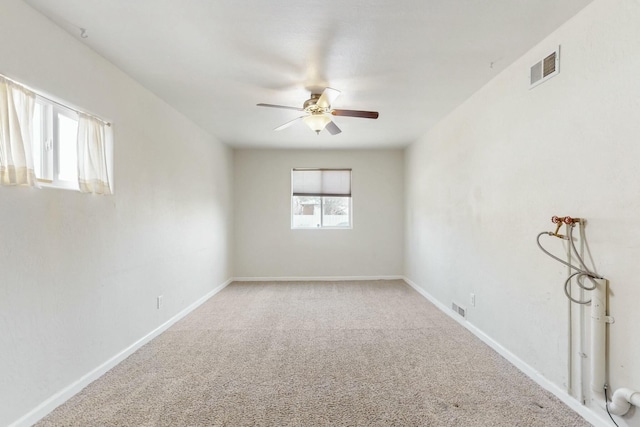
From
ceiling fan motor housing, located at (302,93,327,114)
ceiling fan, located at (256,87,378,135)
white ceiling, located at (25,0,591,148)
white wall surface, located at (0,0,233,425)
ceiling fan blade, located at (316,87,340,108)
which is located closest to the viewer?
white wall surface, located at (0,0,233,425)

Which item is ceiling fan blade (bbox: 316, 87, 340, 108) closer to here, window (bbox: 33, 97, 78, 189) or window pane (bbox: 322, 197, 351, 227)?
window (bbox: 33, 97, 78, 189)

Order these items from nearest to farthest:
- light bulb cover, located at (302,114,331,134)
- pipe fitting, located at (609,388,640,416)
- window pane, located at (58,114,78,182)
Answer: pipe fitting, located at (609,388,640,416) → window pane, located at (58,114,78,182) → light bulb cover, located at (302,114,331,134)

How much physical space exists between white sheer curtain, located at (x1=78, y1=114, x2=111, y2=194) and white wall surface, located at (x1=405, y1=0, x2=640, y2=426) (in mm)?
3259

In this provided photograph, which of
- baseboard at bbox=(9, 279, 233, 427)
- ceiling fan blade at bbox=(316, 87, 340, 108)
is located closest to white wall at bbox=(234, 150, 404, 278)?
baseboard at bbox=(9, 279, 233, 427)

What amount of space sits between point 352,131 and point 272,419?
382 cm

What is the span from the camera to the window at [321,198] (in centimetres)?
630

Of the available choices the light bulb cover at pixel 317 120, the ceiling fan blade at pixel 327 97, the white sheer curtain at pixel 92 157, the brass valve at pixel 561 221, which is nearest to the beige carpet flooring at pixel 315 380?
the brass valve at pixel 561 221

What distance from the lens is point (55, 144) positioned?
2270 mm

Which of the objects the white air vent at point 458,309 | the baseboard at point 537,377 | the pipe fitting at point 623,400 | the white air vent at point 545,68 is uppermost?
the white air vent at point 545,68

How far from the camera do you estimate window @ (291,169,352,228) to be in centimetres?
630

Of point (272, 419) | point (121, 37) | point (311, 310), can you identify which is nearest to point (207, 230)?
point (311, 310)

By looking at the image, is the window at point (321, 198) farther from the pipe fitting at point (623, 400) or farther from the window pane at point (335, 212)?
the pipe fitting at point (623, 400)

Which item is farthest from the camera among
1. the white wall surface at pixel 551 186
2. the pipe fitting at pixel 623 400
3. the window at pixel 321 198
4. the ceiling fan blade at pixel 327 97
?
the window at pixel 321 198

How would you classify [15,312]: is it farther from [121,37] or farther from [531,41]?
[531,41]
